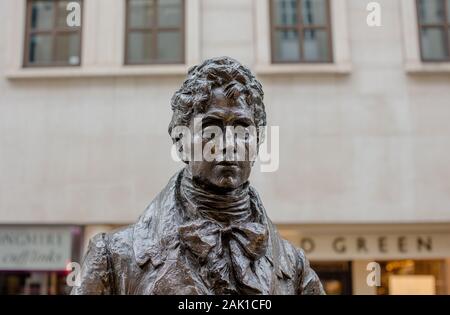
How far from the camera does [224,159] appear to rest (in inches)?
73.5

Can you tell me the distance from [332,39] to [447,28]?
2172 mm

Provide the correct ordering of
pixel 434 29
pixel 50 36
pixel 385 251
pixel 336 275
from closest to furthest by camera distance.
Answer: pixel 385 251, pixel 434 29, pixel 50 36, pixel 336 275

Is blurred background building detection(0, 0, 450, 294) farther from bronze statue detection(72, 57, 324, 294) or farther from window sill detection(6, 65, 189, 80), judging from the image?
bronze statue detection(72, 57, 324, 294)

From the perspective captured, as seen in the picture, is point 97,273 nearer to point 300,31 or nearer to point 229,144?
point 229,144

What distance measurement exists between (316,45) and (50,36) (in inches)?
193

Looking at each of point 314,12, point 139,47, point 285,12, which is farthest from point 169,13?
point 314,12

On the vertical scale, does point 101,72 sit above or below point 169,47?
below

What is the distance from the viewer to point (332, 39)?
443 inches

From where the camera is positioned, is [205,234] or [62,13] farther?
[62,13]

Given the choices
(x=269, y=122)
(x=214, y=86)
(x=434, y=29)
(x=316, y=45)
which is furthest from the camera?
(x=434, y=29)

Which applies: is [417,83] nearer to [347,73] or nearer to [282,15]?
[347,73]

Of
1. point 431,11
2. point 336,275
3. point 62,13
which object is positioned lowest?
point 336,275

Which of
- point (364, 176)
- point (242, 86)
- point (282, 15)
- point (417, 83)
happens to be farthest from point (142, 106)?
point (242, 86)
